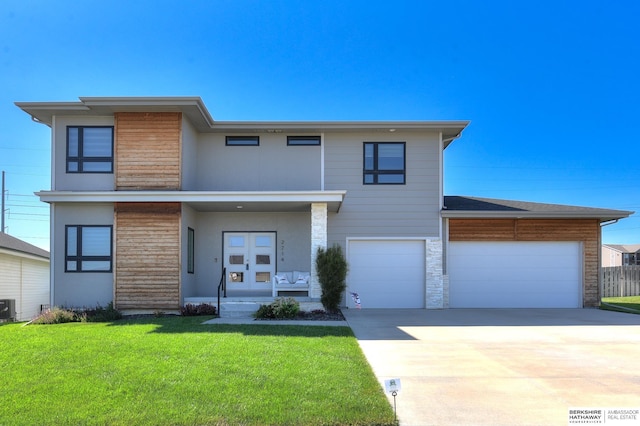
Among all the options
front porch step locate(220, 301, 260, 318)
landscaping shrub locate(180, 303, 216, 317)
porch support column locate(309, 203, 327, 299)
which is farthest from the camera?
porch support column locate(309, 203, 327, 299)

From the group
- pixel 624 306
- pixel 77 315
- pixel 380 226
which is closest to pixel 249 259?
pixel 380 226

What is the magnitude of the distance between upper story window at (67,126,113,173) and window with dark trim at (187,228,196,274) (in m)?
2.85

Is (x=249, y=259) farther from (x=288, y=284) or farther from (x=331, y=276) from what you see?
(x=331, y=276)

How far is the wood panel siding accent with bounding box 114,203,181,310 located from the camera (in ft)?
45.4

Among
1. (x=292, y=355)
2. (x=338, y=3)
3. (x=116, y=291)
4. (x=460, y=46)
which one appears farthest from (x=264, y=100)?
(x=292, y=355)

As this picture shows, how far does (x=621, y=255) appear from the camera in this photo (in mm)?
46562

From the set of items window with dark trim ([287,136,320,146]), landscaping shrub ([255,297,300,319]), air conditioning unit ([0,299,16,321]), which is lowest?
air conditioning unit ([0,299,16,321])

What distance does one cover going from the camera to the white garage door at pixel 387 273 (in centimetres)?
1605

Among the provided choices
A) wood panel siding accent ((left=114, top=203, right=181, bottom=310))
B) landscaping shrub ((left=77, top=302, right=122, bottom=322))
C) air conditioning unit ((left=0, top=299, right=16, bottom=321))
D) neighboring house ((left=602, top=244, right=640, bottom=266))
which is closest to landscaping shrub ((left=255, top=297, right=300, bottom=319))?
wood panel siding accent ((left=114, top=203, right=181, bottom=310))

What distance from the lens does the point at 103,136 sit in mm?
14539

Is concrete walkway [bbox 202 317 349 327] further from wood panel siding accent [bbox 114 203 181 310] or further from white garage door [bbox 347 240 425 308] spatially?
white garage door [bbox 347 240 425 308]

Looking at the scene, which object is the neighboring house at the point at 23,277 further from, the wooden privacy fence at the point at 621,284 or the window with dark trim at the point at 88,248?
the wooden privacy fence at the point at 621,284

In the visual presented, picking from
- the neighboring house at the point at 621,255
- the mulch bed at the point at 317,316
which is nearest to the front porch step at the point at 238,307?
the mulch bed at the point at 317,316

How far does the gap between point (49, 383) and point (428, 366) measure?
4830 mm
